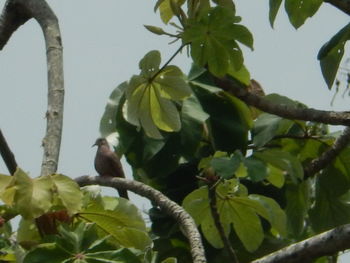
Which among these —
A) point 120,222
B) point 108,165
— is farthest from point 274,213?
point 108,165

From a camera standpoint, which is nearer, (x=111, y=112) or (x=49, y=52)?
(x=49, y=52)

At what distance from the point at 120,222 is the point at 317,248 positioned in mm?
544

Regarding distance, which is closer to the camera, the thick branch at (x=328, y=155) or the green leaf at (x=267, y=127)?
the thick branch at (x=328, y=155)

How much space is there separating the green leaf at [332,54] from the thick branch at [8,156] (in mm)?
978

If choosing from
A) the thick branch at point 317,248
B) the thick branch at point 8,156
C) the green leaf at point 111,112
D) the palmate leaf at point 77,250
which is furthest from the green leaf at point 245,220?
the palmate leaf at point 77,250

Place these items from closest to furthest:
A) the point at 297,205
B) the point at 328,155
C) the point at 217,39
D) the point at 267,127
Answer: the point at 217,39 < the point at 328,155 < the point at 267,127 < the point at 297,205

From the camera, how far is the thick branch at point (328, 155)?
400 centimetres

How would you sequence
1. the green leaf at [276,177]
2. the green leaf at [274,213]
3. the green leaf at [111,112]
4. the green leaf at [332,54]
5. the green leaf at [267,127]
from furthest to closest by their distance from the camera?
the green leaf at [267,127], the green leaf at [111,112], the green leaf at [276,177], the green leaf at [274,213], the green leaf at [332,54]

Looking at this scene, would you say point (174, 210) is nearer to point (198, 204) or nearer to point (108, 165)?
point (198, 204)

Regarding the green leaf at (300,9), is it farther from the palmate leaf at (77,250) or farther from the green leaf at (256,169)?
the palmate leaf at (77,250)

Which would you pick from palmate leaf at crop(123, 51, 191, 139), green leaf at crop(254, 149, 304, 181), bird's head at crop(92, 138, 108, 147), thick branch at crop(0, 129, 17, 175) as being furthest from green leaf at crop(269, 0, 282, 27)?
bird's head at crop(92, 138, 108, 147)

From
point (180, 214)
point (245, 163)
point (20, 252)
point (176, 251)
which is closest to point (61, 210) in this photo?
point (20, 252)

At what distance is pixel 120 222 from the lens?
2629 millimetres

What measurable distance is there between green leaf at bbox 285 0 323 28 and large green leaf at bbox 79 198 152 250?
1.00m
